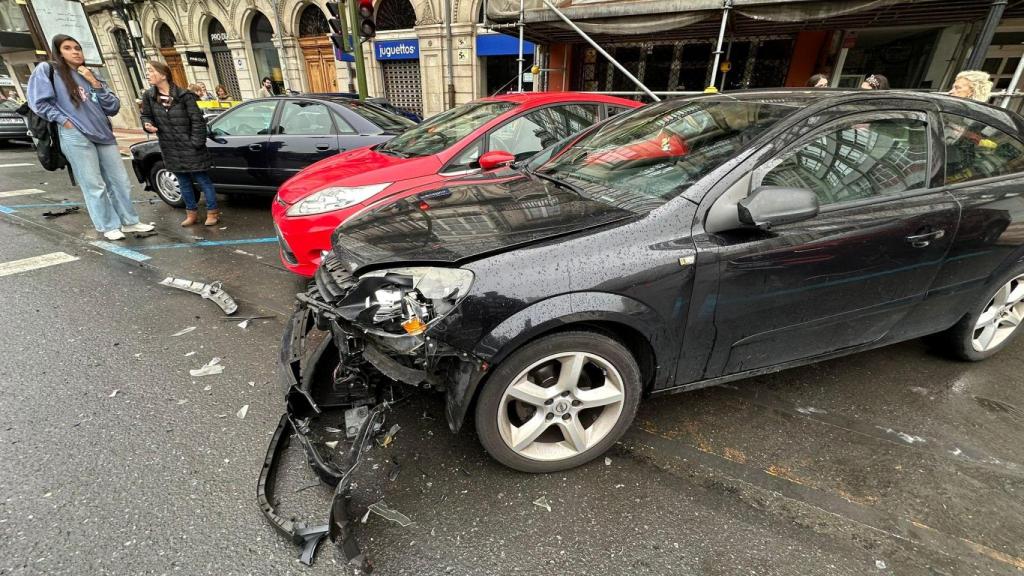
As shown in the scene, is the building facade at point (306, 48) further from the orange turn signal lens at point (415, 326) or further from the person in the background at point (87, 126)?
the orange turn signal lens at point (415, 326)

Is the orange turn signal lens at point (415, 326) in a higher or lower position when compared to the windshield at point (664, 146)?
lower

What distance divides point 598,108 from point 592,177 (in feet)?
7.69

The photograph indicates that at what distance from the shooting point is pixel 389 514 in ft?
5.99

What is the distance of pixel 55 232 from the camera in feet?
17.1

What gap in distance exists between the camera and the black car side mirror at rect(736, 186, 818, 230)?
70.1 inches

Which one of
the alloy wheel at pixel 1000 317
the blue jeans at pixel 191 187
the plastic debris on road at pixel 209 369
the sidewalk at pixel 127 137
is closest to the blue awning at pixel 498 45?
the blue jeans at pixel 191 187

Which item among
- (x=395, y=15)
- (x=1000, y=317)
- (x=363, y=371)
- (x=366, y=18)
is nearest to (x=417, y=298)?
(x=363, y=371)

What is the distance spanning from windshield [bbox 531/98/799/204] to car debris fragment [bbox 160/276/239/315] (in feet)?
8.46

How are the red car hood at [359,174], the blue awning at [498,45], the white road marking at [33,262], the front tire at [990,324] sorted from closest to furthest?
1. the front tire at [990,324]
2. the red car hood at [359,174]
3. the white road marking at [33,262]
4. the blue awning at [498,45]

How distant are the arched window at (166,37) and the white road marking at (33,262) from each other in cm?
2138

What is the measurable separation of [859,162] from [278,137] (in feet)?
19.3

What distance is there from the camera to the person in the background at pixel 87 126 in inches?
168

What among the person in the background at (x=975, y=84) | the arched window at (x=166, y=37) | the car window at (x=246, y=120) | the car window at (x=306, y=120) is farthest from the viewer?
the arched window at (x=166, y=37)

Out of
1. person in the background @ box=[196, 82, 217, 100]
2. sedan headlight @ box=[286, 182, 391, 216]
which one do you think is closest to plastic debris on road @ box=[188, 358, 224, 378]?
sedan headlight @ box=[286, 182, 391, 216]
